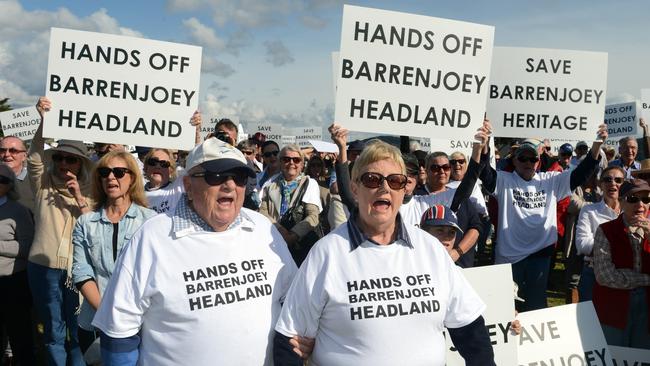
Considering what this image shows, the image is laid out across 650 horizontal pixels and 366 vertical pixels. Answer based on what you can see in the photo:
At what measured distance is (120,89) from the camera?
17.7 ft

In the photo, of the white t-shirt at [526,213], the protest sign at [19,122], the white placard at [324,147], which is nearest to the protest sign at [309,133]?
the white placard at [324,147]

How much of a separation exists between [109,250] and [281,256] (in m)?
1.66

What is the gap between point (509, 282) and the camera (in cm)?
398

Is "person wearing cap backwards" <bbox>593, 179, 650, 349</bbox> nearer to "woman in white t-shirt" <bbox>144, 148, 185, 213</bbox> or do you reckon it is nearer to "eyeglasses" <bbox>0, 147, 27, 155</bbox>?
"woman in white t-shirt" <bbox>144, 148, 185, 213</bbox>

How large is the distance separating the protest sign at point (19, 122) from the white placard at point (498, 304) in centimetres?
1014

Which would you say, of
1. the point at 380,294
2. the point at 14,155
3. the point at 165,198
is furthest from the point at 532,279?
the point at 14,155

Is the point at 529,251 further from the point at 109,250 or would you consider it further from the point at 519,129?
the point at 109,250

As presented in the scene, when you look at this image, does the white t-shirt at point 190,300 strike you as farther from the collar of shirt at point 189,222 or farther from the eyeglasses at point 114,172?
the eyeglasses at point 114,172

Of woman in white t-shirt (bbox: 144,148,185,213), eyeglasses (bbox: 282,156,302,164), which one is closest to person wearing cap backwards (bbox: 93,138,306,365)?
woman in white t-shirt (bbox: 144,148,185,213)

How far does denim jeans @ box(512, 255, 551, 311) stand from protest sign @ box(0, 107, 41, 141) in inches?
378

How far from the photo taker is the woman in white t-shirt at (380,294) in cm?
240

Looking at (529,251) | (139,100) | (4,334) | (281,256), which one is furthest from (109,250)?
(529,251)

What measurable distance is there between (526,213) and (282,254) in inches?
154

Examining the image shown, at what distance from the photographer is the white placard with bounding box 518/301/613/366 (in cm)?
422
